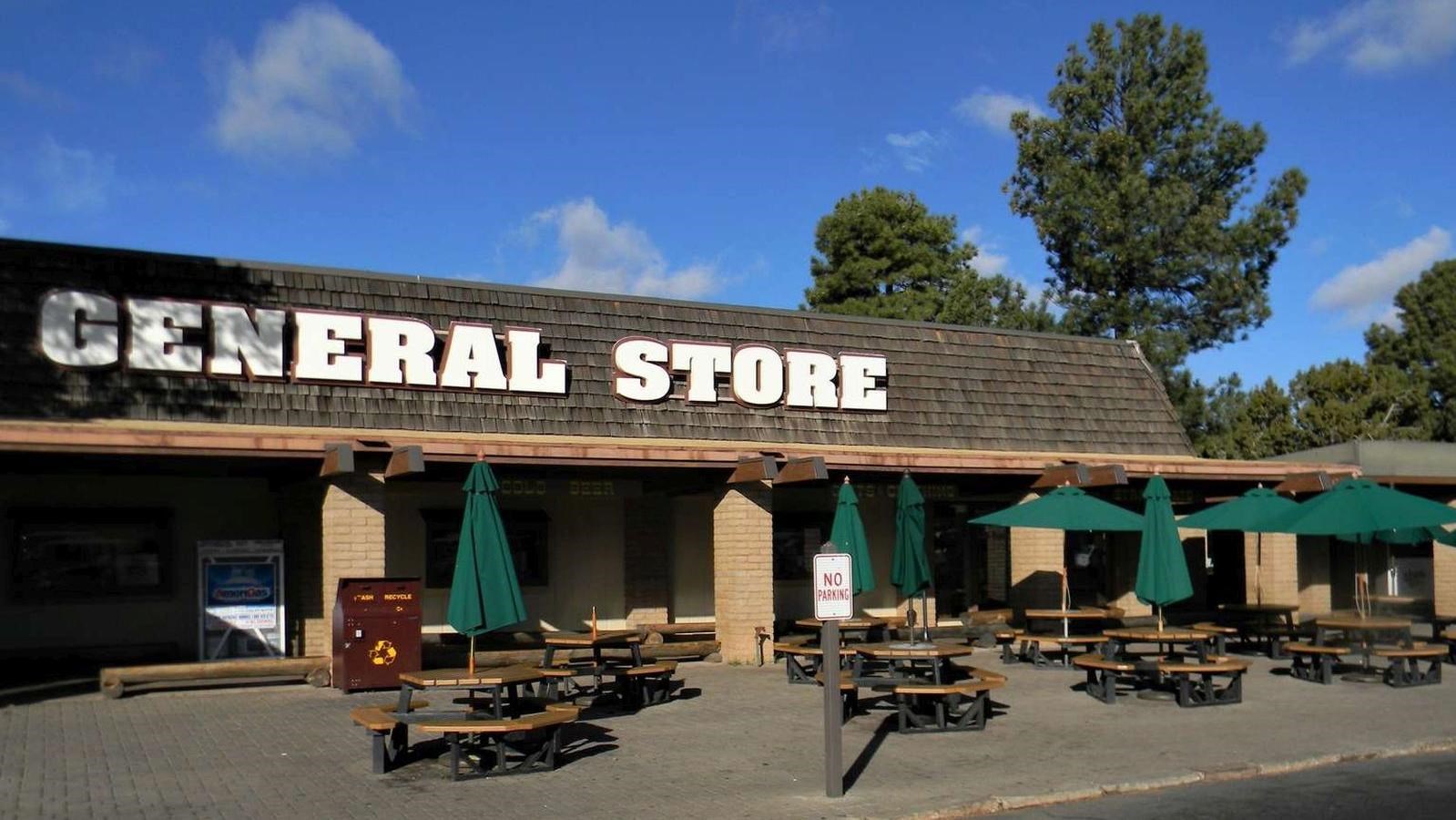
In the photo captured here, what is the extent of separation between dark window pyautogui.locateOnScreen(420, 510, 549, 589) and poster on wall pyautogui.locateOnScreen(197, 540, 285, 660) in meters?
2.51

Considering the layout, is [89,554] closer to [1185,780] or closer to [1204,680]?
[1204,680]

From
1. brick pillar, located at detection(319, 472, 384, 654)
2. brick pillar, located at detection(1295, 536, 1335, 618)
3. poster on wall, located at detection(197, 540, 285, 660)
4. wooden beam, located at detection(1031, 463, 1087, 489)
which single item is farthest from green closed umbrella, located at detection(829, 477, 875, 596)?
brick pillar, located at detection(1295, 536, 1335, 618)

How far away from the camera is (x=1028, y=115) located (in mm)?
42531

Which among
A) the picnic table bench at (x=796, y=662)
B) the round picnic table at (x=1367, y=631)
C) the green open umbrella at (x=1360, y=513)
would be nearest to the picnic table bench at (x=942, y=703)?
the picnic table bench at (x=796, y=662)

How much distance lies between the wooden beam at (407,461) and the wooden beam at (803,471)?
5.00 m

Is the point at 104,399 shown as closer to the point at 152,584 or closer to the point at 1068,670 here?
the point at 152,584

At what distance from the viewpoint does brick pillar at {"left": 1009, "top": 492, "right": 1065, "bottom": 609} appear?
71.8 ft

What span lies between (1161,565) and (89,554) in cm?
1342

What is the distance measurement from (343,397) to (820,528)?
27.5ft

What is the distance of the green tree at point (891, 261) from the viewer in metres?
45.2

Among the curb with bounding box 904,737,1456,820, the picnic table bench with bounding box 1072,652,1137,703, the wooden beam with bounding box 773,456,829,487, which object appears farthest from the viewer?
the wooden beam with bounding box 773,456,829,487

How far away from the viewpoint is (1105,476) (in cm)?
2028

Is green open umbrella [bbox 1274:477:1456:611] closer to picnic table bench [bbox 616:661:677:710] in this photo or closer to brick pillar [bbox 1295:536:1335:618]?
picnic table bench [bbox 616:661:677:710]

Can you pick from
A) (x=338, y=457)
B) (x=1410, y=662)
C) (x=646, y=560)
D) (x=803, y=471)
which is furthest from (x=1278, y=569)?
(x=338, y=457)
